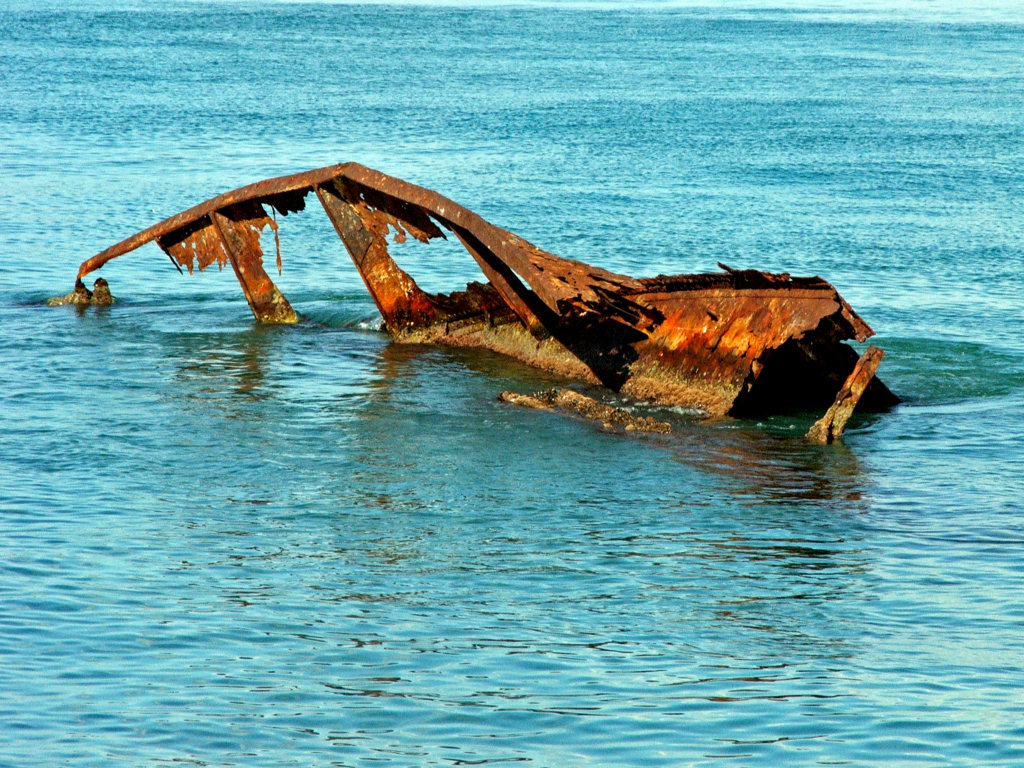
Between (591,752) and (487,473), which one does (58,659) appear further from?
(487,473)

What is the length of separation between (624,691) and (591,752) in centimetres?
62

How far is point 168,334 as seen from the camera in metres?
15.3

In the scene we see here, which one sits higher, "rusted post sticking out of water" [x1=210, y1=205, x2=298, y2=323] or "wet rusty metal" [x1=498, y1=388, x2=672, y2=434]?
"rusted post sticking out of water" [x1=210, y1=205, x2=298, y2=323]

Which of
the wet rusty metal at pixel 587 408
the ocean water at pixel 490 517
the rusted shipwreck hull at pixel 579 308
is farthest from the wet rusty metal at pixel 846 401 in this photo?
the wet rusty metal at pixel 587 408

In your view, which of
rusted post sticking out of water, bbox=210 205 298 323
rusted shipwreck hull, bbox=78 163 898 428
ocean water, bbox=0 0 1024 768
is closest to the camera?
ocean water, bbox=0 0 1024 768

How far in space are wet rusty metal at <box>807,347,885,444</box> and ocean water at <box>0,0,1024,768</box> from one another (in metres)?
0.31

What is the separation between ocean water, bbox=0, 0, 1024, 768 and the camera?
596 cm

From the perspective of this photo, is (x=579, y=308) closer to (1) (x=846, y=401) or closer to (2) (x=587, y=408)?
(2) (x=587, y=408)

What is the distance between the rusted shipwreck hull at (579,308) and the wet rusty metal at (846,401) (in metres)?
0.05

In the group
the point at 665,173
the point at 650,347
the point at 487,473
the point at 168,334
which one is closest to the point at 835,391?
the point at 650,347

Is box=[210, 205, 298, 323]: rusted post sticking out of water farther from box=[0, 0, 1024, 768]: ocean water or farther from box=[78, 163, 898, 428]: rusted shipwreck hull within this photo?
box=[0, 0, 1024, 768]: ocean water

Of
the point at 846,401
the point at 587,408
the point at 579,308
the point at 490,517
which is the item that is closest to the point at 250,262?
the point at 579,308

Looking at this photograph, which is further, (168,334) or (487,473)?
(168,334)

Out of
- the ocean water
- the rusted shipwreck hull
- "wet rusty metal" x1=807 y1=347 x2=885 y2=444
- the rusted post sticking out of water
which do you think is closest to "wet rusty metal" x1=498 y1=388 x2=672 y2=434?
the ocean water
